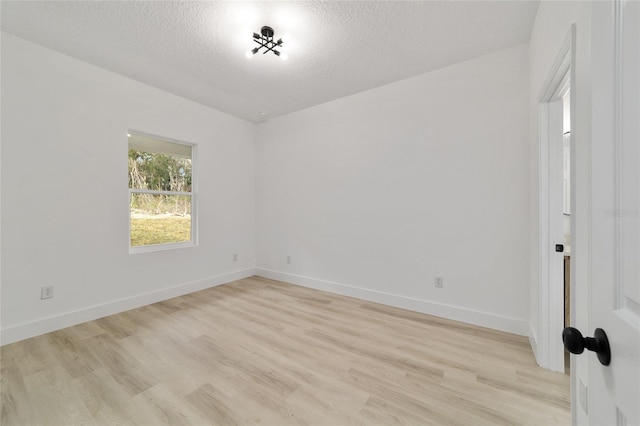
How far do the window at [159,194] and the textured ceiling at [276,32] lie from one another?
0.85 metres

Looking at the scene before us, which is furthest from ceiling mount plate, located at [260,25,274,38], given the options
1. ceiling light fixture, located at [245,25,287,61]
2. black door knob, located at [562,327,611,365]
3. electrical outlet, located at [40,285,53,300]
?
electrical outlet, located at [40,285,53,300]

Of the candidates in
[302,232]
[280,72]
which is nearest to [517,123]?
[280,72]

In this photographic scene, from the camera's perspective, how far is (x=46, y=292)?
8.44 ft

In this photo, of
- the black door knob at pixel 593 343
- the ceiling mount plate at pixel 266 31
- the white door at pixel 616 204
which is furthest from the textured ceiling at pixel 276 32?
the black door knob at pixel 593 343

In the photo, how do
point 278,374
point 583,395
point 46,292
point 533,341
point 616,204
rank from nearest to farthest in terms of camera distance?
point 616,204 → point 583,395 → point 278,374 → point 533,341 → point 46,292

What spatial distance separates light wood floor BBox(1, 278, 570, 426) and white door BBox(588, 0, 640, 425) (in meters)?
1.27

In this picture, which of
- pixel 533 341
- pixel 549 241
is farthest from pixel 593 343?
pixel 533 341

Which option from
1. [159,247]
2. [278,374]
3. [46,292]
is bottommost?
[278,374]

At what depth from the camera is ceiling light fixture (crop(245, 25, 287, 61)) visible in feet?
7.54

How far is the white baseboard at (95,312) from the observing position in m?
2.38

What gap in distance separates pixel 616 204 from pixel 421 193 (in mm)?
2555

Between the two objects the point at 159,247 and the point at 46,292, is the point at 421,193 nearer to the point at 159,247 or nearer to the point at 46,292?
the point at 159,247

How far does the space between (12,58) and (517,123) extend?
468 cm

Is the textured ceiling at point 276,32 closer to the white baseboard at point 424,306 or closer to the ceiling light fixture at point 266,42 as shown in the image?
the ceiling light fixture at point 266,42
